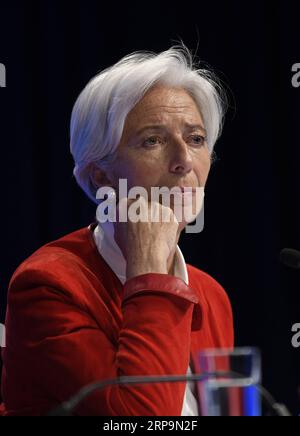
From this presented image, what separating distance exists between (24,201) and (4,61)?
51 centimetres

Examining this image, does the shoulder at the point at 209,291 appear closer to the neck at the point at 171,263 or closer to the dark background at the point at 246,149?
the neck at the point at 171,263

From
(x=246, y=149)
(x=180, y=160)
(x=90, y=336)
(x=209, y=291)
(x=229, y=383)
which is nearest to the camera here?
(x=229, y=383)

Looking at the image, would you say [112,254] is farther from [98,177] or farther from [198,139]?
[198,139]

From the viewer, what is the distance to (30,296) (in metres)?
1.70

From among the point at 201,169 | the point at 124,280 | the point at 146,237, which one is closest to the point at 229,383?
the point at 146,237

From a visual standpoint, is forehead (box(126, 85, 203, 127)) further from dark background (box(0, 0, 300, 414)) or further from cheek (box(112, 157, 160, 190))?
dark background (box(0, 0, 300, 414))

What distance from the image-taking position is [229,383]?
3.41 feet

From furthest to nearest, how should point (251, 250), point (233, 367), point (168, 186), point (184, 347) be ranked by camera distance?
point (251, 250) < point (168, 186) < point (184, 347) < point (233, 367)

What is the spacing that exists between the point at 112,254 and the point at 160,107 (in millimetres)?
394

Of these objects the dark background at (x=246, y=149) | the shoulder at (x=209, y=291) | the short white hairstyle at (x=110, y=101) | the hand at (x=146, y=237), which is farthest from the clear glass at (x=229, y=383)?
the dark background at (x=246, y=149)

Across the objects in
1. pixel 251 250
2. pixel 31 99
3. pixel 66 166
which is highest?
pixel 31 99

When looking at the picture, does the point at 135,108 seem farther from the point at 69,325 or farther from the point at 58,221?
the point at 58,221

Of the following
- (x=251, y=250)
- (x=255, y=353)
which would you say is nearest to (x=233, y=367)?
(x=255, y=353)

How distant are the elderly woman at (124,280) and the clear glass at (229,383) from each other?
0.42m
